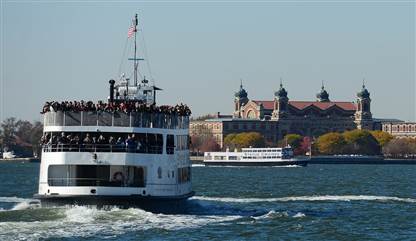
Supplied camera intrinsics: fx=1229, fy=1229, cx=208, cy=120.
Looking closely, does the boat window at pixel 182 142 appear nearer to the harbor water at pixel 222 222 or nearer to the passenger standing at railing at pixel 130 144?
the harbor water at pixel 222 222

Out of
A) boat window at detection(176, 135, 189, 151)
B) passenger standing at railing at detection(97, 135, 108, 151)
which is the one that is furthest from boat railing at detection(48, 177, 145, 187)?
boat window at detection(176, 135, 189, 151)

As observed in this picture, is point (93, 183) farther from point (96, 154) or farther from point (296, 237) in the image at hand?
point (296, 237)

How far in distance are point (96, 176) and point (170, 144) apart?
17.4ft

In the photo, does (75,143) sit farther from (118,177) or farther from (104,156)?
(118,177)

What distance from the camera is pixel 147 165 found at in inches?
2464

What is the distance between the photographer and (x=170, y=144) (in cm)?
6531

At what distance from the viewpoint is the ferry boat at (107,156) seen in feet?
202

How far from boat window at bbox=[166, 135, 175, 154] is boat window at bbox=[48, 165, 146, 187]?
3034mm

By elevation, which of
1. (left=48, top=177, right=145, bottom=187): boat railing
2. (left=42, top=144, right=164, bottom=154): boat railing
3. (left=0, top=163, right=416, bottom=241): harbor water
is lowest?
(left=0, top=163, right=416, bottom=241): harbor water

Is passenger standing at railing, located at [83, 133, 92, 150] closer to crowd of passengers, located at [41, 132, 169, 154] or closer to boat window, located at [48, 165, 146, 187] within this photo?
crowd of passengers, located at [41, 132, 169, 154]

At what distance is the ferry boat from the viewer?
61.6 m

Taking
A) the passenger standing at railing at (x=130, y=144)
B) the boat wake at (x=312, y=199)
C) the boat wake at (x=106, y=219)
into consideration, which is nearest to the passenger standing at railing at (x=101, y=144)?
the passenger standing at railing at (x=130, y=144)

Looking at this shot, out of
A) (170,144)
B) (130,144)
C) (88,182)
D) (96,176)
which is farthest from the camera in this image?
(170,144)

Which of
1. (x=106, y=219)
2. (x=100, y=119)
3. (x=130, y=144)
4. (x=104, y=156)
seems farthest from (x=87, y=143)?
(x=106, y=219)
